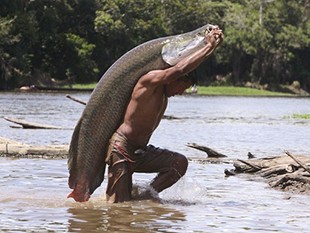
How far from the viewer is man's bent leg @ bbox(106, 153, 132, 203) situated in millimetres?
9547

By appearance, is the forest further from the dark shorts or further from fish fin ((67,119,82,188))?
the dark shorts

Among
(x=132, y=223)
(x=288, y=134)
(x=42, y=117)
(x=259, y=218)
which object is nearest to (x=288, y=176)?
(x=259, y=218)

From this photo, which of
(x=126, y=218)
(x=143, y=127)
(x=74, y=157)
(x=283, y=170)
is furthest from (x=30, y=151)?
(x=126, y=218)

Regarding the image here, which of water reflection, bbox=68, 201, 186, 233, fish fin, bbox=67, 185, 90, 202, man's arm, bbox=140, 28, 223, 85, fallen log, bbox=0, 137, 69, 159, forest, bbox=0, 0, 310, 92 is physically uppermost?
man's arm, bbox=140, 28, 223, 85

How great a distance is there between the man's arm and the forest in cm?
4717

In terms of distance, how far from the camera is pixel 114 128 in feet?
31.7

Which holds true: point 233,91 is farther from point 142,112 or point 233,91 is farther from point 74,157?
point 142,112

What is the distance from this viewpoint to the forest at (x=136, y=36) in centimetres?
5922

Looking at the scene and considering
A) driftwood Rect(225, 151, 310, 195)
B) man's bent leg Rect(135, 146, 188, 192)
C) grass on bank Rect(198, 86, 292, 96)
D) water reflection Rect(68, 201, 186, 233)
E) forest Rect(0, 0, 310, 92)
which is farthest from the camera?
grass on bank Rect(198, 86, 292, 96)

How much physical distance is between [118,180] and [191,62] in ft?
4.77

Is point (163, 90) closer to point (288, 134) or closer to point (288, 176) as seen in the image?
point (288, 176)

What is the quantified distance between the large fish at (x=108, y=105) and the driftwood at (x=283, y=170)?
2.31m

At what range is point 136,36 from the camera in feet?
225

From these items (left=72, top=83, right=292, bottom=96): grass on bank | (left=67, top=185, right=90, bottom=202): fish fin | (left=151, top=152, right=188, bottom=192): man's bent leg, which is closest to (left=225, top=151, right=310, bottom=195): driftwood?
(left=151, top=152, right=188, bottom=192): man's bent leg
